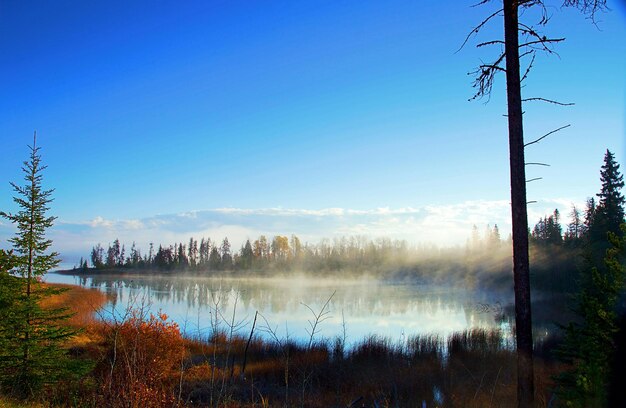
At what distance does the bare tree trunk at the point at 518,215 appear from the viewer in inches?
279

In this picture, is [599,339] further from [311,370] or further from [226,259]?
[226,259]

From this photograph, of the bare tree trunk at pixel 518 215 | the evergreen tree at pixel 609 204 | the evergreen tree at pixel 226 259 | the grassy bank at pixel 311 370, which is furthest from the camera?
the evergreen tree at pixel 226 259

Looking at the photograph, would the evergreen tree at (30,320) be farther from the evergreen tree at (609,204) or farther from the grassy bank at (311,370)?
the evergreen tree at (609,204)

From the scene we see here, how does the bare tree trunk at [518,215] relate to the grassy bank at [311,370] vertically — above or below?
above

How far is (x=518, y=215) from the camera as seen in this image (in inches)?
293

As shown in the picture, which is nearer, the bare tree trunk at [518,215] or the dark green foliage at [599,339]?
the dark green foliage at [599,339]

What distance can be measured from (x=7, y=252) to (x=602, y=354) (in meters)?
12.0

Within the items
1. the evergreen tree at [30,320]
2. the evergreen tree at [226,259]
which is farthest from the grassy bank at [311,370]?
the evergreen tree at [226,259]

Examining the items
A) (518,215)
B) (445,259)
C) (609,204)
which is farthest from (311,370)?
(445,259)

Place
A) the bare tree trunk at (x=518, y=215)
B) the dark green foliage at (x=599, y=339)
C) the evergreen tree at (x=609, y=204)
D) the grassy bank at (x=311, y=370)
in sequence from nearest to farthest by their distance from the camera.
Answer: the dark green foliage at (x=599, y=339), the bare tree trunk at (x=518, y=215), the grassy bank at (x=311, y=370), the evergreen tree at (x=609, y=204)

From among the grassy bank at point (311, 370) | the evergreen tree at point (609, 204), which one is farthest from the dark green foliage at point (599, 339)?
the evergreen tree at point (609, 204)

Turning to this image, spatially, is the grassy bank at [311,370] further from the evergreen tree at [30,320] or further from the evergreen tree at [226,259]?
the evergreen tree at [226,259]

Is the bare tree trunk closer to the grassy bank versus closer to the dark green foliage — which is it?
the dark green foliage

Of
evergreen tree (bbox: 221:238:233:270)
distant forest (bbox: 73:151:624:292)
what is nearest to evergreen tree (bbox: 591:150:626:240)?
distant forest (bbox: 73:151:624:292)
